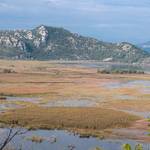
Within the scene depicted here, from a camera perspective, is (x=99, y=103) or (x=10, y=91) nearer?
(x=99, y=103)

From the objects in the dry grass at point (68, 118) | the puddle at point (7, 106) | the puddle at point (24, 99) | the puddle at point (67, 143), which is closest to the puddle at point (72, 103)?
the puddle at point (24, 99)

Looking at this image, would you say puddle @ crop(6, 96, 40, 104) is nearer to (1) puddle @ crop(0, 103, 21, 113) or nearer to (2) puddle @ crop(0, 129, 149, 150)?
(1) puddle @ crop(0, 103, 21, 113)

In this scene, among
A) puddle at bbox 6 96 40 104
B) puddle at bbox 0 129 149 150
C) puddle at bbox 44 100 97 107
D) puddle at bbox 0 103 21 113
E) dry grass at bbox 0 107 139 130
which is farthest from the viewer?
puddle at bbox 6 96 40 104

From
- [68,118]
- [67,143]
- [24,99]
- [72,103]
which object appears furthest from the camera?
[24,99]

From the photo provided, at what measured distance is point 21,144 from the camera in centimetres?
4209

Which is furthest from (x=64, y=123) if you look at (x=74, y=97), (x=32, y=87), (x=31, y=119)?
(x=32, y=87)

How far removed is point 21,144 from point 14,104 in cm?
3023

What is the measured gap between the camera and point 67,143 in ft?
142

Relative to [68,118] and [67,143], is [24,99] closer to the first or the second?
[68,118]

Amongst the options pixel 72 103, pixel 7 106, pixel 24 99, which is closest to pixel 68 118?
pixel 7 106

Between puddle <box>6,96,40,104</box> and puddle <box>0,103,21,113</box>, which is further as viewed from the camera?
puddle <box>6,96,40,104</box>

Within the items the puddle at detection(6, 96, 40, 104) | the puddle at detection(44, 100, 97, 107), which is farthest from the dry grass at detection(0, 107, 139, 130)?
the puddle at detection(6, 96, 40, 104)

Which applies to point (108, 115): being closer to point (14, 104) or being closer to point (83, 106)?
point (83, 106)

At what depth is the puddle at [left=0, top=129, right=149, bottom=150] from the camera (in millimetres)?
41844
